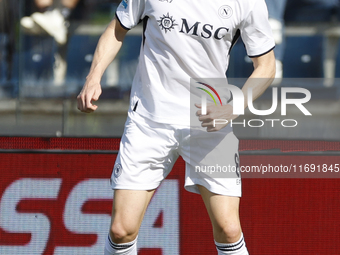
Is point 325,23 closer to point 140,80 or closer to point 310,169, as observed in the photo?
point 310,169

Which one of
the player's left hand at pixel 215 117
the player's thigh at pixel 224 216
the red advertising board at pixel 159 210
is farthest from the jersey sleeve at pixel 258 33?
the red advertising board at pixel 159 210

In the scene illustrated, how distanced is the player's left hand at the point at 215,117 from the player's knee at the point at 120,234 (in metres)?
0.57

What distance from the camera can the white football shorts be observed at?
2.03 metres

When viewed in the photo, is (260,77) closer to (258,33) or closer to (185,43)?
(258,33)

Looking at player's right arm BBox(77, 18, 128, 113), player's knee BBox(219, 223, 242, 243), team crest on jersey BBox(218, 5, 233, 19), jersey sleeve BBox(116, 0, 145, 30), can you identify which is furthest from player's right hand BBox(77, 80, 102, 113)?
player's knee BBox(219, 223, 242, 243)

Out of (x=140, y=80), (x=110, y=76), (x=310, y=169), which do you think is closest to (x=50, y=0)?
(x=110, y=76)

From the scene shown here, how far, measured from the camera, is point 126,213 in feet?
6.47

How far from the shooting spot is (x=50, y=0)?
3.70 m

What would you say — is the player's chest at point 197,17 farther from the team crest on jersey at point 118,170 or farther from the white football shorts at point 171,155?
the team crest on jersey at point 118,170

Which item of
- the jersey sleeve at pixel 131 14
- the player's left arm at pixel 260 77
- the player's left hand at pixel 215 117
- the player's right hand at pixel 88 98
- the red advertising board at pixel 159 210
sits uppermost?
the jersey sleeve at pixel 131 14

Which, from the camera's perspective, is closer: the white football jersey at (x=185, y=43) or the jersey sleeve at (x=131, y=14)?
the white football jersey at (x=185, y=43)

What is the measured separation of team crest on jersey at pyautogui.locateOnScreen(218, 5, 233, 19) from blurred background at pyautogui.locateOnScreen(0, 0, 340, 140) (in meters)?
1.38

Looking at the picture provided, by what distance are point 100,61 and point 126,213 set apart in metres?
0.70

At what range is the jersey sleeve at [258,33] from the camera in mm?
2068
